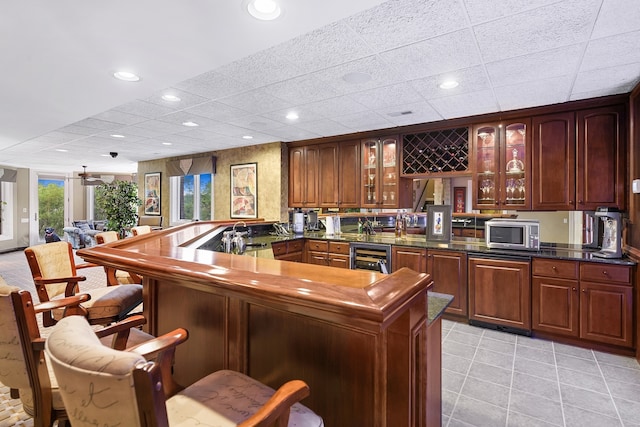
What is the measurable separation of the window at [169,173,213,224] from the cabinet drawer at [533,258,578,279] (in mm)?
6094

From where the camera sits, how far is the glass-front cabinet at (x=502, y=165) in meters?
3.84

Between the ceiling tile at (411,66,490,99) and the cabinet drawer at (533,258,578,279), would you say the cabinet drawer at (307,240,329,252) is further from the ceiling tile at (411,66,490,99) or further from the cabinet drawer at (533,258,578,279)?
the cabinet drawer at (533,258,578,279)

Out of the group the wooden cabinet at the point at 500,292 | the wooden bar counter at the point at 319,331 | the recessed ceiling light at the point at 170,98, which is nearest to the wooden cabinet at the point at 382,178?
the wooden cabinet at the point at 500,292

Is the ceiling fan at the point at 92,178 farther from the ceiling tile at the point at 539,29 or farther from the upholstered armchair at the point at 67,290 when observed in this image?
the ceiling tile at the point at 539,29

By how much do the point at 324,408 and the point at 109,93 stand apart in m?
3.50

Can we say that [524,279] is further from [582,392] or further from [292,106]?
[292,106]

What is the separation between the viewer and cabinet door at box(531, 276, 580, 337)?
3.21m

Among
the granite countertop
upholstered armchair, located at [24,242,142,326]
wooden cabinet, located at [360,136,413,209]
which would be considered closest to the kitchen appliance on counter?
the granite countertop

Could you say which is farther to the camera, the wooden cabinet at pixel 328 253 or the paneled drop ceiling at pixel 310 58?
the wooden cabinet at pixel 328 253

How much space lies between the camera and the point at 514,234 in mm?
3639

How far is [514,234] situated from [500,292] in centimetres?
68

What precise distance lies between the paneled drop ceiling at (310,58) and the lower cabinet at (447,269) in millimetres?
1771

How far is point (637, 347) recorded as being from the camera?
289cm

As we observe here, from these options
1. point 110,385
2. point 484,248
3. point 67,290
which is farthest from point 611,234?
point 67,290
